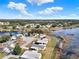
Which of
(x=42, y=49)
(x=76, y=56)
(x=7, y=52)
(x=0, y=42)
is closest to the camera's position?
(x=76, y=56)

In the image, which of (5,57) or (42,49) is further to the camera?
(42,49)

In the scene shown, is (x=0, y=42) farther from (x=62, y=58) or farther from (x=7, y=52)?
(x=62, y=58)

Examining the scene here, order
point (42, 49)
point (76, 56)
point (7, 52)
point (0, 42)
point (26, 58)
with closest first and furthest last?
point (26, 58), point (76, 56), point (7, 52), point (42, 49), point (0, 42)

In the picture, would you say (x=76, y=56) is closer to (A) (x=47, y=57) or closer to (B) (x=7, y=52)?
(A) (x=47, y=57)

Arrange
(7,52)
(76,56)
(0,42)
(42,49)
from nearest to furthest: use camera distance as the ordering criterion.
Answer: (76,56)
(7,52)
(42,49)
(0,42)

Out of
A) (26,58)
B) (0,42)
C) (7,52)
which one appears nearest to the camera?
(26,58)

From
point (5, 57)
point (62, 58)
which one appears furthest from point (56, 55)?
point (5, 57)

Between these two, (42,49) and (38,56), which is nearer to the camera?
(38,56)

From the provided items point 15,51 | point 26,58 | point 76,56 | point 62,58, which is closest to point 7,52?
point 15,51
